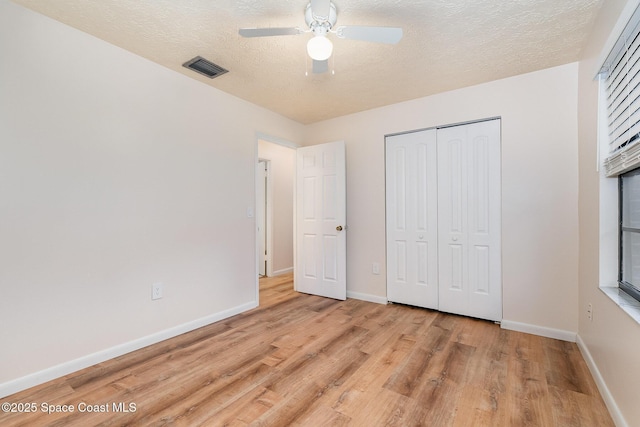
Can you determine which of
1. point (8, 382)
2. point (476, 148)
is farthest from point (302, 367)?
point (476, 148)

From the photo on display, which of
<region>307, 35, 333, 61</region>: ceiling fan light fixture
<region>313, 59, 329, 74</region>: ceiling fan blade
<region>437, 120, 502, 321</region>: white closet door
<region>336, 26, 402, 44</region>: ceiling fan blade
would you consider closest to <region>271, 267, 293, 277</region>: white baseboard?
<region>437, 120, 502, 321</region>: white closet door

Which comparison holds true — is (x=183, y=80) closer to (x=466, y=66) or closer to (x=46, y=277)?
(x=46, y=277)

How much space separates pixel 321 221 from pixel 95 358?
8.44 ft

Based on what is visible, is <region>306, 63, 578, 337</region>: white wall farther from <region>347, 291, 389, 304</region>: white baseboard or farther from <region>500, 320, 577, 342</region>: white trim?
<region>347, 291, 389, 304</region>: white baseboard

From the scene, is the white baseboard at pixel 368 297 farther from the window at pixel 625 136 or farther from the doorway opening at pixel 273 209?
the window at pixel 625 136

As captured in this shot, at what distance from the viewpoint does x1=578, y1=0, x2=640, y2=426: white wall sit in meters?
1.33

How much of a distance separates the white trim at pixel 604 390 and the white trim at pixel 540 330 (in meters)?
0.21

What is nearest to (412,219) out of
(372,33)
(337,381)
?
(337,381)

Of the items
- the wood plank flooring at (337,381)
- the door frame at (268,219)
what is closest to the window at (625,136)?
the wood plank flooring at (337,381)

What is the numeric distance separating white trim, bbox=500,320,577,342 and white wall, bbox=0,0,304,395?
2.81m

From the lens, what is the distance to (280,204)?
5.08m

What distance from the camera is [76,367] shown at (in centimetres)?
194

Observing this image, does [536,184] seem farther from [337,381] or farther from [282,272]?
[282,272]

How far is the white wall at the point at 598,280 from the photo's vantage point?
4.37 feet
